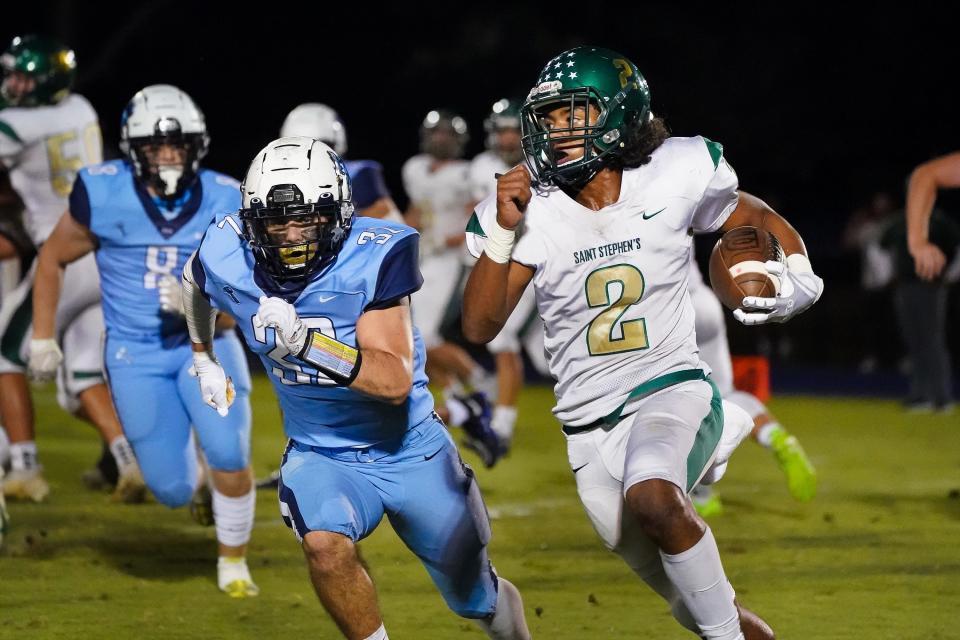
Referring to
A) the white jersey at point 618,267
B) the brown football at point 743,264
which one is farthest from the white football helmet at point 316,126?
the brown football at point 743,264

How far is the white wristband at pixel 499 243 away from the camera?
3.99m

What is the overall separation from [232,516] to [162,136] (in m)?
1.48

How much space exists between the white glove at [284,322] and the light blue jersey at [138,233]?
6.57ft

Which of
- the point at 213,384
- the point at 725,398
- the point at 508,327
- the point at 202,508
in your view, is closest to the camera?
the point at 213,384

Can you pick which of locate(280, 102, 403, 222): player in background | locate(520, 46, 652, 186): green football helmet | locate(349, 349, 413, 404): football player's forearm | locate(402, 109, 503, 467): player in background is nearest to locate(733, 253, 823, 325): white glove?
locate(520, 46, 652, 186): green football helmet

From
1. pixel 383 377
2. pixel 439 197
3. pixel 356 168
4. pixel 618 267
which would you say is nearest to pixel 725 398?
pixel 356 168

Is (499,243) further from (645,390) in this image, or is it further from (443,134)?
(443,134)

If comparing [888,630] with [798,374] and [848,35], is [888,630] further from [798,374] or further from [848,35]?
[848,35]

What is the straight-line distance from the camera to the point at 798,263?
418 centimetres

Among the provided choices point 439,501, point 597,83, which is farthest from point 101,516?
point 597,83

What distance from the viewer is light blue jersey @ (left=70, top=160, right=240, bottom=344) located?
5.68m

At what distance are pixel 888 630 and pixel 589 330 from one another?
63.7 inches

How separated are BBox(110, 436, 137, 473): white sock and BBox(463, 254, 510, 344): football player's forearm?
11.6 feet

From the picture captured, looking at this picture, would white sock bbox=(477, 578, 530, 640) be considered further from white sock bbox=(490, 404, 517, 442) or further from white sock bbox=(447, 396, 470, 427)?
white sock bbox=(490, 404, 517, 442)
